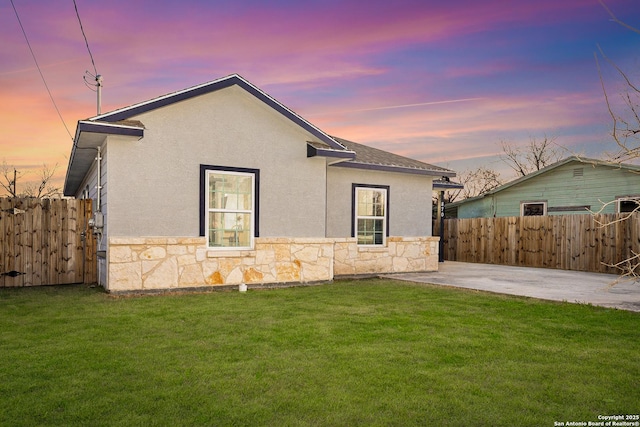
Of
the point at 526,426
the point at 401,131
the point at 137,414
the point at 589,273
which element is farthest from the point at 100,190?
the point at 589,273

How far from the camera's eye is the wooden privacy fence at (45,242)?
970 centimetres

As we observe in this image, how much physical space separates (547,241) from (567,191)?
127 inches

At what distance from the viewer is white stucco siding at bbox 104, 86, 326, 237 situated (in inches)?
343

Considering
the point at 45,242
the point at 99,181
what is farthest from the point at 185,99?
the point at 45,242

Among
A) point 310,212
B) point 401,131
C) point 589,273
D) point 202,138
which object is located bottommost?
point 589,273

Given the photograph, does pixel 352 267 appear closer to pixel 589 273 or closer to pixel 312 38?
pixel 312 38

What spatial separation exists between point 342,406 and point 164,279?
6.27m

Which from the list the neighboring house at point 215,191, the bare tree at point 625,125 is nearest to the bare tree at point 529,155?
the neighboring house at point 215,191

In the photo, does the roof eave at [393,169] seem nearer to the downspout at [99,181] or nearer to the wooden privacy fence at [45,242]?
the downspout at [99,181]

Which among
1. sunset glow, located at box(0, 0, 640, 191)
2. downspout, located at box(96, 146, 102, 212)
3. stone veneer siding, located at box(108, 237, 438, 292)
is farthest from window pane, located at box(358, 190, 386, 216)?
downspout, located at box(96, 146, 102, 212)

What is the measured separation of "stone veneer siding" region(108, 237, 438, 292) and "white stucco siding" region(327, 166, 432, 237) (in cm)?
83

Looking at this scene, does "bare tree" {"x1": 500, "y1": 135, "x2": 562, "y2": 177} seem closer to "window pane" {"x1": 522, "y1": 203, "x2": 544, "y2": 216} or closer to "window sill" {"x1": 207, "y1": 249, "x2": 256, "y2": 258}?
"window pane" {"x1": 522, "y1": 203, "x2": 544, "y2": 216}

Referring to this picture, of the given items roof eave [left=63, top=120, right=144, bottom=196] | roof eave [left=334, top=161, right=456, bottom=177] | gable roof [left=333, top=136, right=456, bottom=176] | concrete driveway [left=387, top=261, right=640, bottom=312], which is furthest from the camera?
gable roof [left=333, top=136, right=456, bottom=176]

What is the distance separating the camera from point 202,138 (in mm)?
9367
